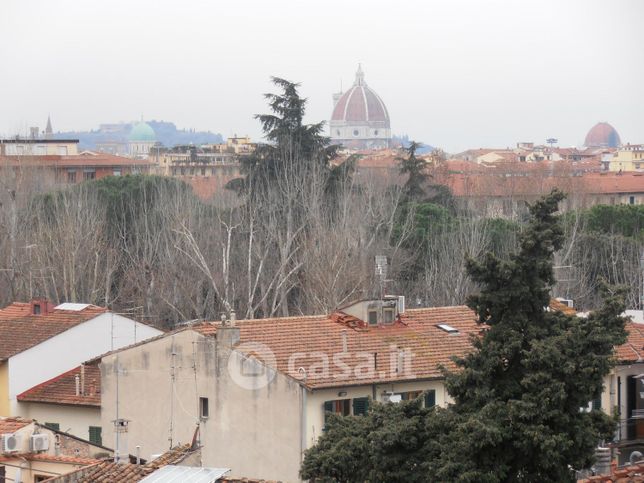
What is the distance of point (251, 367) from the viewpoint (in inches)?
A: 858

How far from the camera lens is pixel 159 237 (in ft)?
160

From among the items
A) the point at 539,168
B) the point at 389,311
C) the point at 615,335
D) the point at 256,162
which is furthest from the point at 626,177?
the point at 615,335

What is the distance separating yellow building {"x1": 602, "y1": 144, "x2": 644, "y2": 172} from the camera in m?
136

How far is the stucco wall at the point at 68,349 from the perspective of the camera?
88.6 feet

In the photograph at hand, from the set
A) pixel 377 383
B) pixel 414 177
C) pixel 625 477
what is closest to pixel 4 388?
pixel 377 383

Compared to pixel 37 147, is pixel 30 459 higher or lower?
lower

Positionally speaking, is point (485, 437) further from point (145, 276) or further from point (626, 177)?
point (626, 177)

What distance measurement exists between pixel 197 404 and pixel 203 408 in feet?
0.36

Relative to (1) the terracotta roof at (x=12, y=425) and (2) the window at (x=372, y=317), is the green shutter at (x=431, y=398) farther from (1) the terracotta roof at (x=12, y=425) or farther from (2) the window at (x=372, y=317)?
(1) the terracotta roof at (x=12, y=425)

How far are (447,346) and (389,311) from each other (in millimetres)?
1189

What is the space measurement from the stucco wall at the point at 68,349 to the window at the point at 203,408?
5.33 meters

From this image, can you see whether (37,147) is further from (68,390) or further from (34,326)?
(68,390)

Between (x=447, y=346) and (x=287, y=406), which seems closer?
(x=287, y=406)

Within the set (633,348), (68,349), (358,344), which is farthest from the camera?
(68,349)
